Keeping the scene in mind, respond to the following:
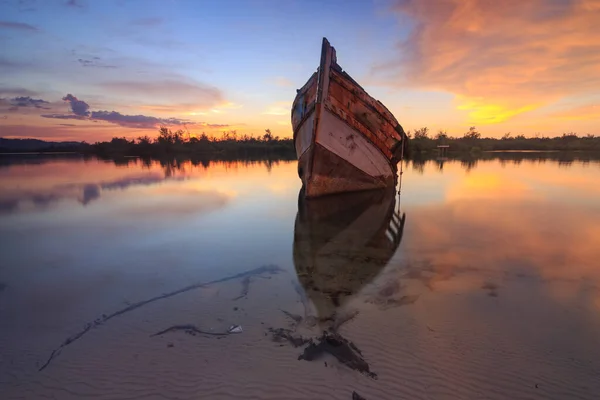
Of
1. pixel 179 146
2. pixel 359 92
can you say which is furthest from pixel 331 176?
pixel 179 146

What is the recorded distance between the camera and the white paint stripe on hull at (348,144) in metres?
11.1

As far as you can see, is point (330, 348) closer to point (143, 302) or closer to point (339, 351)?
point (339, 351)

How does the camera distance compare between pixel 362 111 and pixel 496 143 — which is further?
pixel 496 143

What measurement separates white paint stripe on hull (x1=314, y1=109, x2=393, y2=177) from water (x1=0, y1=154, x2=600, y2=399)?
3033mm

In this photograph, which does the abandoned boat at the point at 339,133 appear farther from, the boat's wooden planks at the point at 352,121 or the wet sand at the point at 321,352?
the wet sand at the point at 321,352

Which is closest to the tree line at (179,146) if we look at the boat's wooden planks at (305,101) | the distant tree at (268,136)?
the distant tree at (268,136)

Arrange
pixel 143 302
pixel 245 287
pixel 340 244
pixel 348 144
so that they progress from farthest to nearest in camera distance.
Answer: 1. pixel 348 144
2. pixel 340 244
3. pixel 245 287
4. pixel 143 302

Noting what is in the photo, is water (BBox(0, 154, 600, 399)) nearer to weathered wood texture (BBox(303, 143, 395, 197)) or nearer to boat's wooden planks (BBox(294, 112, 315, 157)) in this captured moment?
weathered wood texture (BBox(303, 143, 395, 197))

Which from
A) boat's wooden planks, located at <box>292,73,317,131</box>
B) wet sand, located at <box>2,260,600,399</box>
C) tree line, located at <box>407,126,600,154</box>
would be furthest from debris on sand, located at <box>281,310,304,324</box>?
tree line, located at <box>407,126,600,154</box>

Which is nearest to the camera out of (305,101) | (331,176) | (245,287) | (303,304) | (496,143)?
(303,304)

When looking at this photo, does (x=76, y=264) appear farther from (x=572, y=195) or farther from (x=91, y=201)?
(x=572, y=195)

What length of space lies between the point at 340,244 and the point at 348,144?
5517 mm

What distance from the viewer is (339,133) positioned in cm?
1146

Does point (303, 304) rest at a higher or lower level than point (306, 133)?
lower
